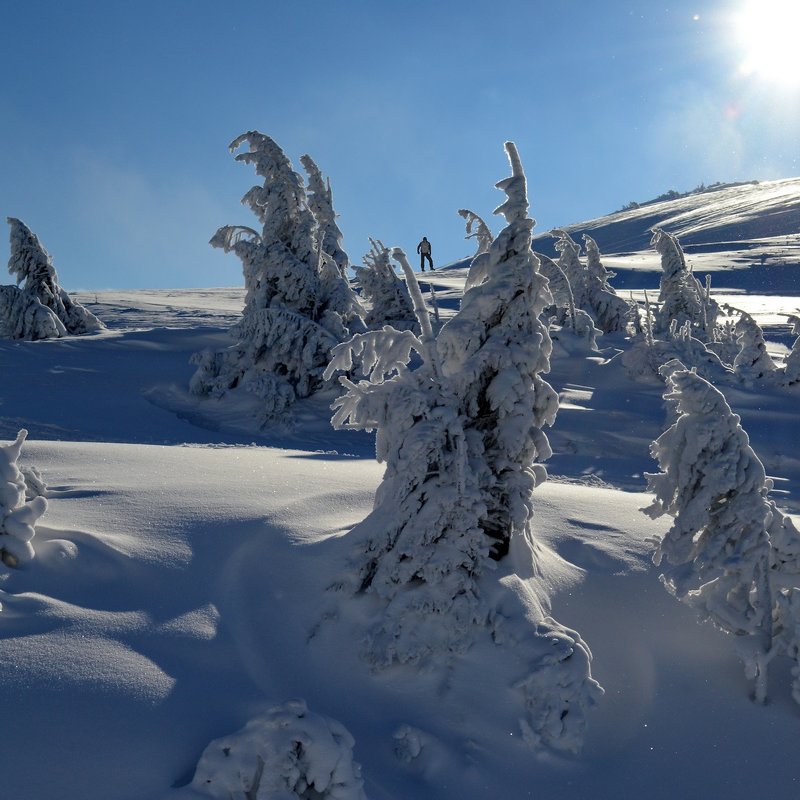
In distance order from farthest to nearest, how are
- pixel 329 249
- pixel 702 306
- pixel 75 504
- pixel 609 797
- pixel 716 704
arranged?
pixel 702 306 → pixel 329 249 → pixel 75 504 → pixel 716 704 → pixel 609 797

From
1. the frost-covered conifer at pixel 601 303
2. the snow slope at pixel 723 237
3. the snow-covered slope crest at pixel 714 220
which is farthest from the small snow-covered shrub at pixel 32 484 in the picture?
the snow-covered slope crest at pixel 714 220

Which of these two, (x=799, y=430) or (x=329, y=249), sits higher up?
(x=329, y=249)

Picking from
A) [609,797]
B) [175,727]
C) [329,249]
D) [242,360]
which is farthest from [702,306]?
[175,727]

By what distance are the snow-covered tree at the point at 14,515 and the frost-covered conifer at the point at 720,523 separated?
634 centimetres

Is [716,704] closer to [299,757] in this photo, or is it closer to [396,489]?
[396,489]

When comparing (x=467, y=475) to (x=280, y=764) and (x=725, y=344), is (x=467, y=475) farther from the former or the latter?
(x=725, y=344)

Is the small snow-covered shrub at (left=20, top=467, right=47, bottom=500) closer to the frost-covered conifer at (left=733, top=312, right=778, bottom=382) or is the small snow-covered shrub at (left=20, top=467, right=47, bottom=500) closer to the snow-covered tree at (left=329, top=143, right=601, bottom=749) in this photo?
the snow-covered tree at (left=329, top=143, right=601, bottom=749)

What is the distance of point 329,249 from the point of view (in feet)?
96.7

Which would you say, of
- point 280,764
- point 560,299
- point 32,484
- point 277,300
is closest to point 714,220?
point 560,299

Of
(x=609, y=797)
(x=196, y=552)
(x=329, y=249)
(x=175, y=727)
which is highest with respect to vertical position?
(x=329, y=249)

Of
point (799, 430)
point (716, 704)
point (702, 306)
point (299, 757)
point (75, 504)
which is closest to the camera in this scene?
point (299, 757)

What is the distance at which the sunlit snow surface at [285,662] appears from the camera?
5004 millimetres

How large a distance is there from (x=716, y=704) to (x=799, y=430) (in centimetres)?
1593

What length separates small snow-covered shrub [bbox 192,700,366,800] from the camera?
472 cm
